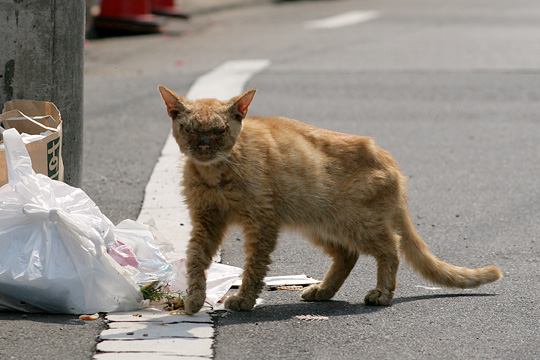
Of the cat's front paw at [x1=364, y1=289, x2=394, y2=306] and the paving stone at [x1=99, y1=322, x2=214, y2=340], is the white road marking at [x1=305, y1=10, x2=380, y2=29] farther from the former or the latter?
the paving stone at [x1=99, y1=322, x2=214, y2=340]

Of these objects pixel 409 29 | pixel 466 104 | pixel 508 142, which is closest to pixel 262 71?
pixel 466 104

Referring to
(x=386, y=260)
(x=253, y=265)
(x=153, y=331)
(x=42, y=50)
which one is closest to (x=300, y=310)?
(x=253, y=265)

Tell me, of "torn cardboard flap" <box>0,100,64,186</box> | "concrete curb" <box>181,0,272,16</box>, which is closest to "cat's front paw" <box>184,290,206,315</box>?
"torn cardboard flap" <box>0,100,64,186</box>

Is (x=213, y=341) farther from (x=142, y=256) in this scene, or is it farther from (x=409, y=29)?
(x=409, y=29)

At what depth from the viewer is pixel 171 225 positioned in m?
7.59

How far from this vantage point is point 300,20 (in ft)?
64.8

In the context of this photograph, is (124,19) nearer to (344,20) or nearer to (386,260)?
(344,20)

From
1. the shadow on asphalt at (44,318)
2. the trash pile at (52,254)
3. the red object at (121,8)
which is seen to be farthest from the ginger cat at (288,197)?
the red object at (121,8)

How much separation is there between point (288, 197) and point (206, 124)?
0.61m

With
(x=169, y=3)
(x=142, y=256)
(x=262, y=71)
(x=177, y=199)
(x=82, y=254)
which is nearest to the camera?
(x=82, y=254)

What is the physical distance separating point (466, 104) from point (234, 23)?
774 centimetres

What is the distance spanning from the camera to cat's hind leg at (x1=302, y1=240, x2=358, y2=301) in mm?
6242

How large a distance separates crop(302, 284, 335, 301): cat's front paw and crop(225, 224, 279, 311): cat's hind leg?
1.28 feet

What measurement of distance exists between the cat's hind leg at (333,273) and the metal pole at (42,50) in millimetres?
1672
